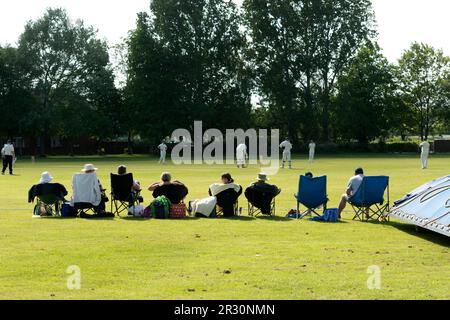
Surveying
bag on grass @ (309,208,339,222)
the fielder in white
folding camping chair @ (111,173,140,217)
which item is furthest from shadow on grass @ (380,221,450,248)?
the fielder in white

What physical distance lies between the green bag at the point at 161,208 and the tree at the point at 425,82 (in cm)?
7533

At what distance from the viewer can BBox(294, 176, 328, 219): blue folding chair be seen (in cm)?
1656

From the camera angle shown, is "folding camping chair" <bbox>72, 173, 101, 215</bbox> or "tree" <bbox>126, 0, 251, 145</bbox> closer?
"folding camping chair" <bbox>72, 173, 101, 215</bbox>

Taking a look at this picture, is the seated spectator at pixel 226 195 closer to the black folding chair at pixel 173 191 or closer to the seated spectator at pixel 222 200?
the seated spectator at pixel 222 200

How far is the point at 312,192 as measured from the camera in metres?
16.7

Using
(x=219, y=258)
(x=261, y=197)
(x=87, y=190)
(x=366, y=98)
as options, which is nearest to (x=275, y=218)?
(x=261, y=197)

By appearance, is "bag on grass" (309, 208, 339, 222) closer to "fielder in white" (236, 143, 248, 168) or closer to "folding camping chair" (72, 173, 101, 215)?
"folding camping chair" (72, 173, 101, 215)

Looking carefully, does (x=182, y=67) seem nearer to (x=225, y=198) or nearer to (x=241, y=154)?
(x=241, y=154)

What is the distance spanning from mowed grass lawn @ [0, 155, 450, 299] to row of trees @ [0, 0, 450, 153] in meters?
56.6

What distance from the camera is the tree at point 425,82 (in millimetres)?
88375

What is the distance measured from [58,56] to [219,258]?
65.5m

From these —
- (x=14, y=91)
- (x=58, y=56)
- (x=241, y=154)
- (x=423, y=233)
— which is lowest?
(x=423, y=233)
